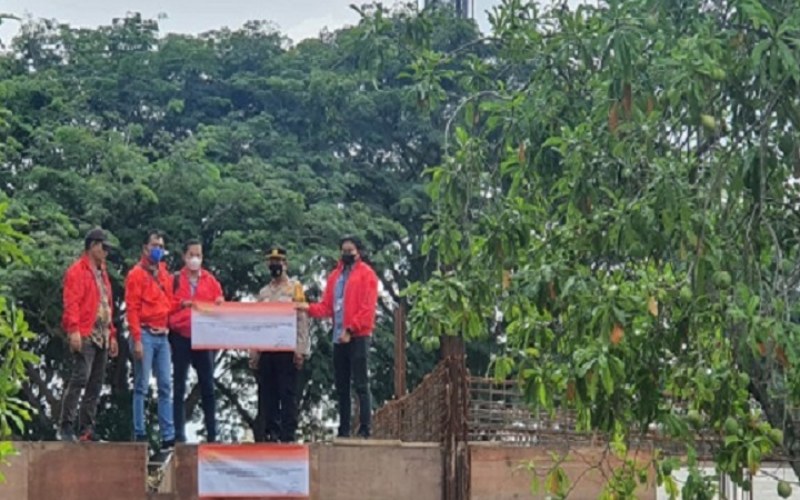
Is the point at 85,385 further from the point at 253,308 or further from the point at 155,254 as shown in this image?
the point at 253,308

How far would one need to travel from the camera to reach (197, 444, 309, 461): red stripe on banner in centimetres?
1101


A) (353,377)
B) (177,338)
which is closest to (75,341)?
(177,338)

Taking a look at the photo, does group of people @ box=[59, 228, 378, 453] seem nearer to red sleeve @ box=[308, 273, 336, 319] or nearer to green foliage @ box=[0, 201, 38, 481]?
red sleeve @ box=[308, 273, 336, 319]

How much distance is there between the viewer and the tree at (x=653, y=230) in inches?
230

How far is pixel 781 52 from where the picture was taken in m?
5.66

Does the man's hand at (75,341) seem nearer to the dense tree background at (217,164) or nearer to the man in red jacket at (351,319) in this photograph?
the man in red jacket at (351,319)

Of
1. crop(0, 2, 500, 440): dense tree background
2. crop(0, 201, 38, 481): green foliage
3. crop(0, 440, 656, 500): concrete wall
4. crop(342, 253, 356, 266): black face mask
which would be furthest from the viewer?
crop(0, 2, 500, 440): dense tree background

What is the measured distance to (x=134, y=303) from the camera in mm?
11312

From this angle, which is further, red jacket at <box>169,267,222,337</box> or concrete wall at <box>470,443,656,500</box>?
red jacket at <box>169,267,222,337</box>

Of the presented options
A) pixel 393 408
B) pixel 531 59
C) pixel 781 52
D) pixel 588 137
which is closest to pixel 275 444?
pixel 393 408

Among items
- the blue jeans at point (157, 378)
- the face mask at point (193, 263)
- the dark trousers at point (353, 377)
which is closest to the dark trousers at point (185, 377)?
the blue jeans at point (157, 378)

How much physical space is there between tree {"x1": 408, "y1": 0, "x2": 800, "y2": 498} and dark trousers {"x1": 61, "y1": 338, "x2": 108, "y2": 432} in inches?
178

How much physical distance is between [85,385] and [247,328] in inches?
52.6

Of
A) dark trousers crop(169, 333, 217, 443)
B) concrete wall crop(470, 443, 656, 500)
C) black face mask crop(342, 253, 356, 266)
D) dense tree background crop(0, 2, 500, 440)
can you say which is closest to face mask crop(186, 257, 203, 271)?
dark trousers crop(169, 333, 217, 443)
